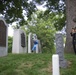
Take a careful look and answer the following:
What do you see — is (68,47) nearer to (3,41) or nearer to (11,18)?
(3,41)

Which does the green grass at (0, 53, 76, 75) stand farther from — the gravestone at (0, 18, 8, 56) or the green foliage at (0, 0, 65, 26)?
the green foliage at (0, 0, 65, 26)

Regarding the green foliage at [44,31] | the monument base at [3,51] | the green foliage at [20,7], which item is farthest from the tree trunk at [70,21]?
the green foliage at [44,31]

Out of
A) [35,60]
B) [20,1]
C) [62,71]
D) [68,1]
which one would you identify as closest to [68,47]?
[68,1]

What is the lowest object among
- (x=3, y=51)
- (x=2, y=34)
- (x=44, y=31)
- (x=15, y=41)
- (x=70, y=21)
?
(x=3, y=51)

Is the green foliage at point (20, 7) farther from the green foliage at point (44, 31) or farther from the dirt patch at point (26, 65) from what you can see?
the green foliage at point (44, 31)

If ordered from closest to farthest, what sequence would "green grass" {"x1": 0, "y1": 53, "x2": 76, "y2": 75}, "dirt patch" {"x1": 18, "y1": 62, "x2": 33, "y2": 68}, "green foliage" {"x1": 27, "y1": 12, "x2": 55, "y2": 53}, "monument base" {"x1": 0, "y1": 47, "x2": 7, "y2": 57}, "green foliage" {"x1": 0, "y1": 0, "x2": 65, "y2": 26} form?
"green grass" {"x1": 0, "y1": 53, "x2": 76, "y2": 75}, "dirt patch" {"x1": 18, "y1": 62, "x2": 33, "y2": 68}, "monument base" {"x1": 0, "y1": 47, "x2": 7, "y2": 57}, "green foliage" {"x1": 0, "y1": 0, "x2": 65, "y2": 26}, "green foliage" {"x1": 27, "y1": 12, "x2": 55, "y2": 53}

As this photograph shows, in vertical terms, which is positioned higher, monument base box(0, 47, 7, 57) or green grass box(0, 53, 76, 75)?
monument base box(0, 47, 7, 57)

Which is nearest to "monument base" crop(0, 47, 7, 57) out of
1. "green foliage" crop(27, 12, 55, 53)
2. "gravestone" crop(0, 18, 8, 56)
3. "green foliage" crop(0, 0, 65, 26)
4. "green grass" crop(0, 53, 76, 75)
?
"gravestone" crop(0, 18, 8, 56)

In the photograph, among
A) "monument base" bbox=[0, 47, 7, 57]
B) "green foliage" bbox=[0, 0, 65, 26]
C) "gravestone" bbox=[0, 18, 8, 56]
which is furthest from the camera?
"green foliage" bbox=[0, 0, 65, 26]

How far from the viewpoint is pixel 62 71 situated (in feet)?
25.9

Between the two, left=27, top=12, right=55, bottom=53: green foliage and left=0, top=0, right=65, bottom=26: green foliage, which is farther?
left=27, top=12, right=55, bottom=53: green foliage

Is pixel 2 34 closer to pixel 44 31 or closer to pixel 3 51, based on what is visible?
pixel 3 51

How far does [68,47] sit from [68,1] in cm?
300

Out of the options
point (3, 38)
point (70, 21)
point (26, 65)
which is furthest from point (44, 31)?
point (26, 65)
